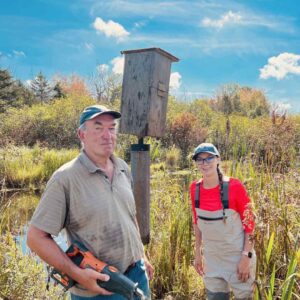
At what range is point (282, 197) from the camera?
3.06 meters

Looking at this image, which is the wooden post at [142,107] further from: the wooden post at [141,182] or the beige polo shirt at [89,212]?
the beige polo shirt at [89,212]

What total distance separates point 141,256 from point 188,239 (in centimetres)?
136

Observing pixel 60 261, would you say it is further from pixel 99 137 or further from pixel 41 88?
pixel 41 88

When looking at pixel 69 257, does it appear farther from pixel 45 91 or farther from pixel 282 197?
pixel 45 91

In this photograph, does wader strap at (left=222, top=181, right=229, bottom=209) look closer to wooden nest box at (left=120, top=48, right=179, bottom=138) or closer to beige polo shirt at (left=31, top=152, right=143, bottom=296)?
beige polo shirt at (left=31, top=152, right=143, bottom=296)

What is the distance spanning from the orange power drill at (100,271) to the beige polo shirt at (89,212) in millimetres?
112

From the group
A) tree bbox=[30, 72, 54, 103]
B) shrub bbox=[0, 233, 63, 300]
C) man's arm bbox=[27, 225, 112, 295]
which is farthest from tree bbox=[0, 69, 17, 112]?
man's arm bbox=[27, 225, 112, 295]

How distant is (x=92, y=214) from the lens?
1746 mm

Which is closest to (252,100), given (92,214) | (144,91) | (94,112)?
(144,91)

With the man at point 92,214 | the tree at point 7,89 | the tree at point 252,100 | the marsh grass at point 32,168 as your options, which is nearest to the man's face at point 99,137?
the man at point 92,214

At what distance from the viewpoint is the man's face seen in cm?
188

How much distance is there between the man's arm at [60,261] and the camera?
1.59 meters

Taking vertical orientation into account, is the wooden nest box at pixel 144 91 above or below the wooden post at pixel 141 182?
above

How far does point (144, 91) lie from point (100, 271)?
1599 mm
